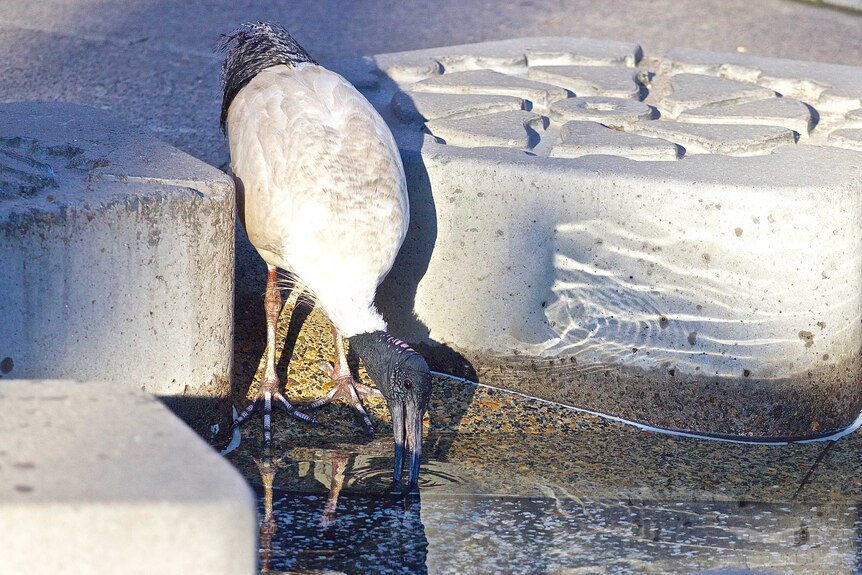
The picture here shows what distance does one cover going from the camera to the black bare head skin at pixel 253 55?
4.54 m

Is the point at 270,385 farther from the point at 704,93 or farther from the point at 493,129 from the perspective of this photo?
the point at 704,93

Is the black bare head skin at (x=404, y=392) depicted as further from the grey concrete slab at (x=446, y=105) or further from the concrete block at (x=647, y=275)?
the grey concrete slab at (x=446, y=105)

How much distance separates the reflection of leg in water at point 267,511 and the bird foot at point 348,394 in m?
0.39

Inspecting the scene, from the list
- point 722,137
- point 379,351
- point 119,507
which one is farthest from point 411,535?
point 722,137

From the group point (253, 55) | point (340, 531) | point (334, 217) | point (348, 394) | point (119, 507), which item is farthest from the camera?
point (253, 55)

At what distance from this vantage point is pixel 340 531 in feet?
10.9

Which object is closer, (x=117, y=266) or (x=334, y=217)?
(x=117, y=266)

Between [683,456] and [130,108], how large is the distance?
4.05 m

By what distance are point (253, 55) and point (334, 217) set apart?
42.2 inches

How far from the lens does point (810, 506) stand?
3.59 m

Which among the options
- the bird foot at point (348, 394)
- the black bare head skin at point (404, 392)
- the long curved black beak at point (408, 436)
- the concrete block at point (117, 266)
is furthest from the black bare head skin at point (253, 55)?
the long curved black beak at point (408, 436)

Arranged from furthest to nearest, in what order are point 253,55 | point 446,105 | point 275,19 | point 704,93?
point 275,19
point 704,93
point 446,105
point 253,55

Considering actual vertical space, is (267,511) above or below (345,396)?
below

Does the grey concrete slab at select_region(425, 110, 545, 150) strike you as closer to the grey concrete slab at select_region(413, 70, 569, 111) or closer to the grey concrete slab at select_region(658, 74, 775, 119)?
the grey concrete slab at select_region(413, 70, 569, 111)
